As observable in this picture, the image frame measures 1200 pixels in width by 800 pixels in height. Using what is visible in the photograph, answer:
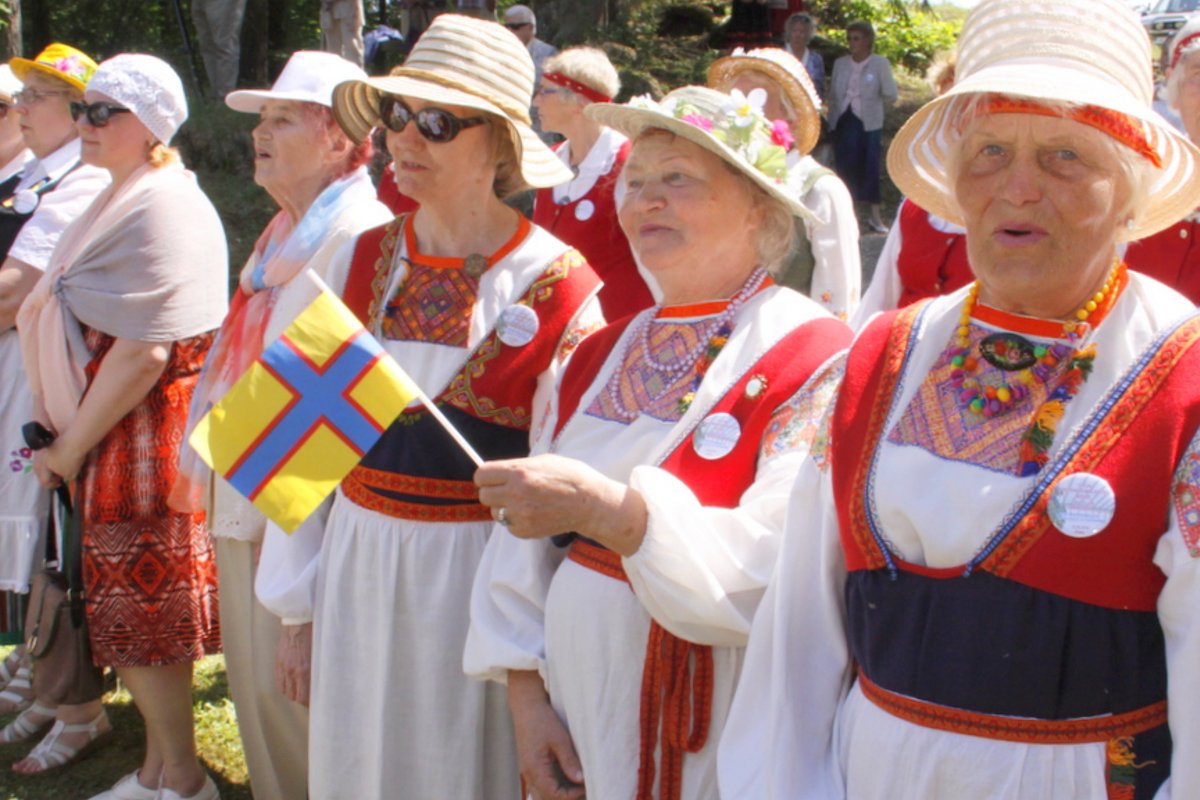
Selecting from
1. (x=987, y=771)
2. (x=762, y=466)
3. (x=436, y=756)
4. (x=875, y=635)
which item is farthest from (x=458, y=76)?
(x=987, y=771)

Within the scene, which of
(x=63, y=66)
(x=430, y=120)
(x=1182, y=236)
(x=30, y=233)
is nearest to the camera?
(x=430, y=120)

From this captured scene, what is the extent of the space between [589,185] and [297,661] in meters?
2.97

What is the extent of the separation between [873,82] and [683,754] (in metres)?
11.5

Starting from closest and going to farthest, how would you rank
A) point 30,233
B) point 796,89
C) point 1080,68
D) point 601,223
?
point 1080,68 → point 30,233 → point 796,89 → point 601,223

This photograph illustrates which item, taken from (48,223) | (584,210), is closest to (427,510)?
(48,223)

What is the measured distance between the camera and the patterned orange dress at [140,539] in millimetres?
4070

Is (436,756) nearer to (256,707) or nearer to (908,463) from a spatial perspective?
(256,707)

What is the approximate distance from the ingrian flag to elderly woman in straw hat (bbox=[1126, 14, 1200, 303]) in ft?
7.24

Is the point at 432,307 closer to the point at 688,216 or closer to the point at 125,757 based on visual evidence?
the point at 688,216

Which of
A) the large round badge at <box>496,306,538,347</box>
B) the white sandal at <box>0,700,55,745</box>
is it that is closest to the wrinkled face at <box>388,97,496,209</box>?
the large round badge at <box>496,306,538,347</box>

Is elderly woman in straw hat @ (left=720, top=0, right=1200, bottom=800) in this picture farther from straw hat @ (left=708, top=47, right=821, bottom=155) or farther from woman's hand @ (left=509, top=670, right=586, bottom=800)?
straw hat @ (left=708, top=47, right=821, bottom=155)

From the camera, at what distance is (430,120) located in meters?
3.17

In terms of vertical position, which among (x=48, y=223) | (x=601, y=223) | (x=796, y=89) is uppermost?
(x=796, y=89)

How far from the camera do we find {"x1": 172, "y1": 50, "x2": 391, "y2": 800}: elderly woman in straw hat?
3.69 metres
